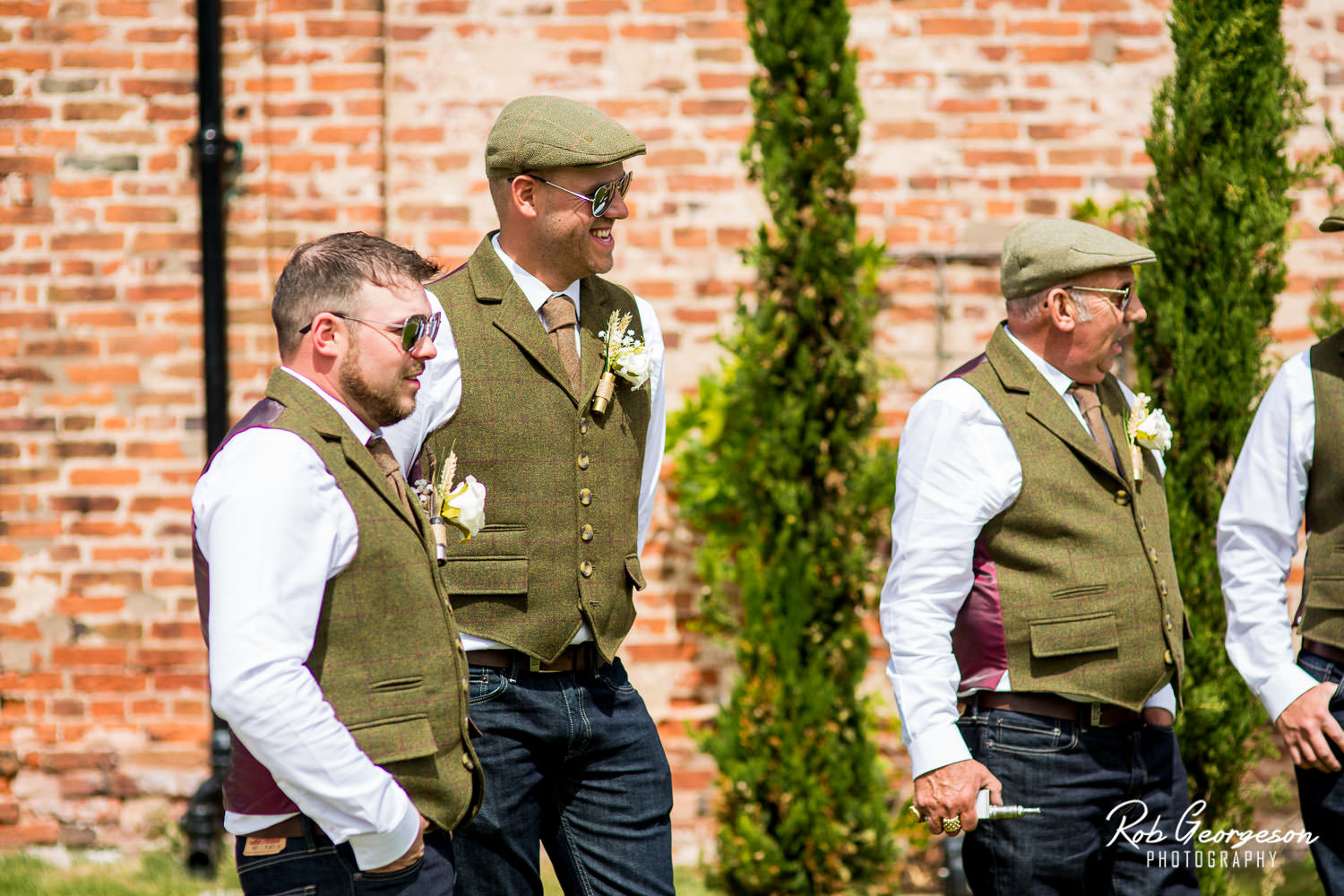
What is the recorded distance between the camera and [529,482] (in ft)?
8.70

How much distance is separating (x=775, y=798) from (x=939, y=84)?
116 inches

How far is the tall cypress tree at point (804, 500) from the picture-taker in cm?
446

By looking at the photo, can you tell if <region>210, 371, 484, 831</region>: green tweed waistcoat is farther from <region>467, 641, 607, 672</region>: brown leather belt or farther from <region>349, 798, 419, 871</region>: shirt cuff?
<region>467, 641, 607, 672</region>: brown leather belt

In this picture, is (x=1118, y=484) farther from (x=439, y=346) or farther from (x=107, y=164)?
(x=107, y=164)

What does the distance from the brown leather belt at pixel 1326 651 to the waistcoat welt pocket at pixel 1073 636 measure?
28.7 inches

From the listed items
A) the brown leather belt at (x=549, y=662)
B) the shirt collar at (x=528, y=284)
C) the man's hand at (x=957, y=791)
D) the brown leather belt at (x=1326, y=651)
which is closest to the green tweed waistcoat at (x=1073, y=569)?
the man's hand at (x=957, y=791)

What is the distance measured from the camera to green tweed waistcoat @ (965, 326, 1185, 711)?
2.79 meters

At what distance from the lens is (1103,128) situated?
497 cm

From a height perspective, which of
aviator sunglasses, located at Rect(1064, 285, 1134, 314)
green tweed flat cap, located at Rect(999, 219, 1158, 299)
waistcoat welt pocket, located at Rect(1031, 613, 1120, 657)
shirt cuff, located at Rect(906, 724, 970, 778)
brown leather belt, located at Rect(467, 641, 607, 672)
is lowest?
shirt cuff, located at Rect(906, 724, 970, 778)

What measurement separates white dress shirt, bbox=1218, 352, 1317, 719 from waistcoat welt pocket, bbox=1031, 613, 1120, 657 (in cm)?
66

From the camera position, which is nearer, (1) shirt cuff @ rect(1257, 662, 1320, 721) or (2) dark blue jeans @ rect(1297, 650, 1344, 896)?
(2) dark blue jeans @ rect(1297, 650, 1344, 896)

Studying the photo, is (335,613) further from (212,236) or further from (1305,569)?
(212,236)

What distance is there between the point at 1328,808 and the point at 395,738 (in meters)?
2.36

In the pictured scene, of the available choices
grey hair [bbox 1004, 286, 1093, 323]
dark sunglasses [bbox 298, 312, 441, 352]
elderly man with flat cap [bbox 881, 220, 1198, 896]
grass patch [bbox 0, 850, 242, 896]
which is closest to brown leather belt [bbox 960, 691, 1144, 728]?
elderly man with flat cap [bbox 881, 220, 1198, 896]
